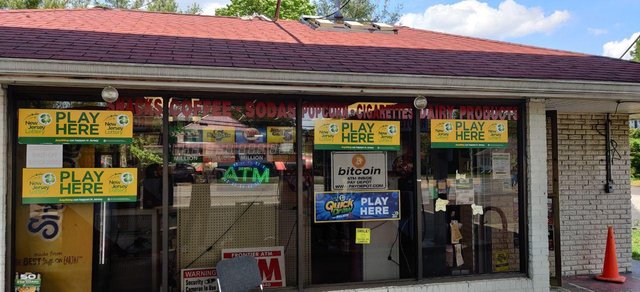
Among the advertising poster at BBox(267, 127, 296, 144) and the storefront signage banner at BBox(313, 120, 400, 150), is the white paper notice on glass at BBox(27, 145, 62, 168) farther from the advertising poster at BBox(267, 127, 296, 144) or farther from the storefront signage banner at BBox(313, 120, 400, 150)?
the storefront signage banner at BBox(313, 120, 400, 150)

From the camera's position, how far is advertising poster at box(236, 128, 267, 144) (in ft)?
17.4

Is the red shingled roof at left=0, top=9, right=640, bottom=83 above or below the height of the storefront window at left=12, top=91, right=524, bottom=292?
above

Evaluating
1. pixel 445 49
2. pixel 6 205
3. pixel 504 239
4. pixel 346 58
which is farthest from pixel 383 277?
pixel 6 205

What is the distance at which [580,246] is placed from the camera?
720 cm

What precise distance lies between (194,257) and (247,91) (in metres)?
1.86

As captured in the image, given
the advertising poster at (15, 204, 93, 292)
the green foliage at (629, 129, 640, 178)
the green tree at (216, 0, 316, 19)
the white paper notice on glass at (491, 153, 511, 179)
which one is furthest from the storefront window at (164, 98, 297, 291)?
the green foliage at (629, 129, 640, 178)

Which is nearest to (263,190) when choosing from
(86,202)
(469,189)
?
(86,202)

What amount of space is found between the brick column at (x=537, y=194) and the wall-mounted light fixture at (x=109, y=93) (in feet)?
15.0

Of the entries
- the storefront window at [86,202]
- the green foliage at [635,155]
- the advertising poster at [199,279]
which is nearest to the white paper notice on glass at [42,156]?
the storefront window at [86,202]

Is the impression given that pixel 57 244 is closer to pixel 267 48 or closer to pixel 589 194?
pixel 267 48

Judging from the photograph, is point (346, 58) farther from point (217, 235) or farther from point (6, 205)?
point (6, 205)

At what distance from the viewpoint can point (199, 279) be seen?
525 cm

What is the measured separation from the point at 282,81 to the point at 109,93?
1.62m

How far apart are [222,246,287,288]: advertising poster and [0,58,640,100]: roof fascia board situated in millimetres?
1776
